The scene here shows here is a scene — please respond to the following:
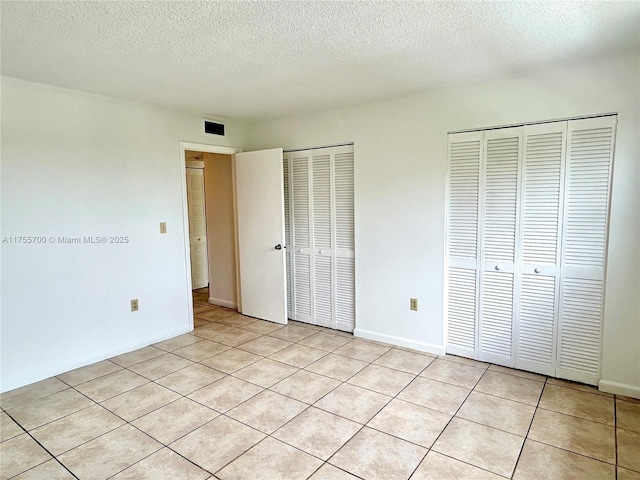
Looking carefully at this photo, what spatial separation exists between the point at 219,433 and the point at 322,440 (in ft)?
1.95

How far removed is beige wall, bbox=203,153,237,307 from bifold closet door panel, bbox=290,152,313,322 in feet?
3.02

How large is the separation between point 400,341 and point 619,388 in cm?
157

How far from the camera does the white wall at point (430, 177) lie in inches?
96.7

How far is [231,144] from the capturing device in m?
4.32

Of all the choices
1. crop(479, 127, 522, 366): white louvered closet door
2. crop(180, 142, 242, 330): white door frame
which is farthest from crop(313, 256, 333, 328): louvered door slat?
crop(479, 127, 522, 366): white louvered closet door

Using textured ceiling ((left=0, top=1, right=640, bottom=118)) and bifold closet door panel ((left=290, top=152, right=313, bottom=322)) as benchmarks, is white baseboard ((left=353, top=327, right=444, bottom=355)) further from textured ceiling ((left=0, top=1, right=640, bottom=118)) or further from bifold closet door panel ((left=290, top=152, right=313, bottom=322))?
textured ceiling ((left=0, top=1, right=640, bottom=118))

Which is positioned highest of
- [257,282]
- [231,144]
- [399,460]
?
[231,144]

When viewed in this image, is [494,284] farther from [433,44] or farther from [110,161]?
[110,161]

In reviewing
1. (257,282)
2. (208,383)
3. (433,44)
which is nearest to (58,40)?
(433,44)

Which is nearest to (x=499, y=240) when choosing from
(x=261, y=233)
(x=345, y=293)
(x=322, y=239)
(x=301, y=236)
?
(x=345, y=293)

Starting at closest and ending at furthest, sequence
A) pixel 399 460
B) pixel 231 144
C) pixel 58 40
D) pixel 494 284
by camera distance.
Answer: pixel 399 460, pixel 58 40, pixel 494 284, pixel 231 144

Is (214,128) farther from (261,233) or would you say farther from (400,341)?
(400,341)

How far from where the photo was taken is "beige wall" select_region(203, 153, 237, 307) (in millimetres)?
4715

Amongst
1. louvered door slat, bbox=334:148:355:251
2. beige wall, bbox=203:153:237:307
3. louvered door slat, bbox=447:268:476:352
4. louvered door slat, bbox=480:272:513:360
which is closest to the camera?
louvered door slat, bbox=480:272:513:360
